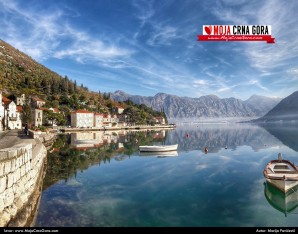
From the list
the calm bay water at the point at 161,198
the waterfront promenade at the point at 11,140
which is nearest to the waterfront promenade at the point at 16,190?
the calm bay water at the point at 161,198

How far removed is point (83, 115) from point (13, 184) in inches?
4645

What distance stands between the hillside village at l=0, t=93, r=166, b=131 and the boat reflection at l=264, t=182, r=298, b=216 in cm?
6124

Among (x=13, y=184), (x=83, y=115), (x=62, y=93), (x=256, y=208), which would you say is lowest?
(x=256, y=208)

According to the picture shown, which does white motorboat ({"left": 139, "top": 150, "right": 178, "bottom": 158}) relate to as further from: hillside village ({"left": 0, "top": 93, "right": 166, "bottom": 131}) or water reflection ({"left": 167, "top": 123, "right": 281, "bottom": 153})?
hillside village ({"left": 0, "top": 93, "right": 166, "bottom": 131})

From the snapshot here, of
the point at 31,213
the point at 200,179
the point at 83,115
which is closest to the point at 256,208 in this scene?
the point at 200,179

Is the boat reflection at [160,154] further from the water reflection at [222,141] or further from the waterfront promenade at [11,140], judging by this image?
the waterfront promenade at [11,140]

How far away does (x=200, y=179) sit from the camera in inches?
1160

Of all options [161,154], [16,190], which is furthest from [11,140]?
[161,154]

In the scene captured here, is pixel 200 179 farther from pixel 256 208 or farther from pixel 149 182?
pixel 256 208

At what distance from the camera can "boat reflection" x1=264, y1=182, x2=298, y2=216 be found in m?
20.2

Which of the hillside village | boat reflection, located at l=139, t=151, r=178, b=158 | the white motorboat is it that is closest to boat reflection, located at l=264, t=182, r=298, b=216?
boat reflection, located at l=139, t=151, r=178, b=158

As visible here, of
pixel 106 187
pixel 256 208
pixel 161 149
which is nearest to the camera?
pixel 256 208

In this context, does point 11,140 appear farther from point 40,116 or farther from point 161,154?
point 40,116

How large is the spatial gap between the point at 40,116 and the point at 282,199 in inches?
3921
